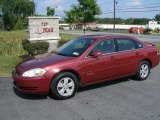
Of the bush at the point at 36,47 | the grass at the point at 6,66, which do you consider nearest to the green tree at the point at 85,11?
the bush at the point at 36,47

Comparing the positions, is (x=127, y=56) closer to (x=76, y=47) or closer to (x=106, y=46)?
(x=106, y=46)

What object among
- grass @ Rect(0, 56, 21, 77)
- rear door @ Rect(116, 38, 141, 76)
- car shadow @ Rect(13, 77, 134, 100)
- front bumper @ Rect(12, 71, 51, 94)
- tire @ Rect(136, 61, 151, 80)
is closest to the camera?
front bumper @ Rect(12, 71, 51, 94)

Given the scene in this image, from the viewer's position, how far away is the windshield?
7.06 m

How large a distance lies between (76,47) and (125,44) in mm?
1506

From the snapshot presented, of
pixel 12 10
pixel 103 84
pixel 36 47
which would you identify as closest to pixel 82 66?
pixel 103 84

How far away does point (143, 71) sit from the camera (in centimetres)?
838

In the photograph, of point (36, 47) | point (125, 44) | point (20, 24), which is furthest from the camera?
point (20, 24)

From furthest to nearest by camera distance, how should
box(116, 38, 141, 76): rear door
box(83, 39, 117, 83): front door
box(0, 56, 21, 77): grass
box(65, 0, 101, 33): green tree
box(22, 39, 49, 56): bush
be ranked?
1. box(65, 0, 101, 33): green tree
2. box(22, 39, 49, 56): bush
3. box(0, 56, 21, 77): grass
4. box(116, 38, 141, 76): rear door
5. box(83, 39, 117, 83): front door

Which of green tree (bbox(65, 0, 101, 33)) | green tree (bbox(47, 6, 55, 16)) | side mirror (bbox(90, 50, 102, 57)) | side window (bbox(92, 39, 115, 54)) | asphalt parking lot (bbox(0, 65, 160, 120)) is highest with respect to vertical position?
green tree (bbox(47, 6, 55, 16))

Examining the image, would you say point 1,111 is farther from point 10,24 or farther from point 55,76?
point 10,24

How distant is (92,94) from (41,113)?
1715 millimetres

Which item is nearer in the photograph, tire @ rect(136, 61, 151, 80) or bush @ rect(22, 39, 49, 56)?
tire @ rect(136, 61, 151, 80)

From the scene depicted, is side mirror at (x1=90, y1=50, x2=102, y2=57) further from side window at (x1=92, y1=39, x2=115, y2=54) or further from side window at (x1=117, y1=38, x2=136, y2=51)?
side window at (x1=117, y1=38, x2=136, y2=51)

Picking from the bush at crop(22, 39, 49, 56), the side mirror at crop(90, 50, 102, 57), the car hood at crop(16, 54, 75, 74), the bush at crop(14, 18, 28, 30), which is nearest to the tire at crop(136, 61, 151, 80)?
the side mirror at crop(90, 50, 102, 57)
